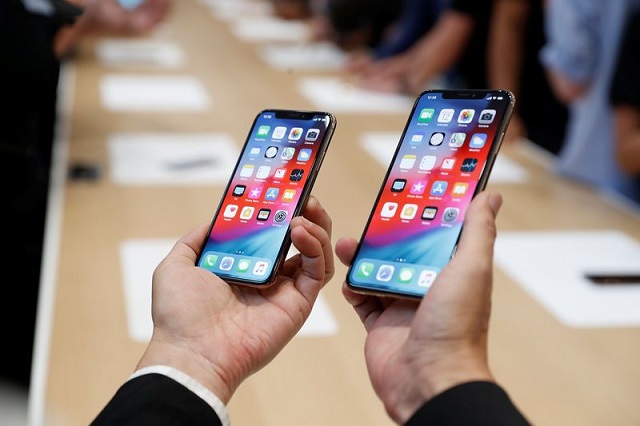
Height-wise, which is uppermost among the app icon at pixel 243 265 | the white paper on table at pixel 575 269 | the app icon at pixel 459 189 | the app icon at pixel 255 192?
the app icon at pixel 459 189

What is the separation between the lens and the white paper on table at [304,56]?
9.66ft

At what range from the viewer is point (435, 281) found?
723 millimetres

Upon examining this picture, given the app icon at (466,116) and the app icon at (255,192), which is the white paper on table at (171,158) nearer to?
the app icon at (255,192)

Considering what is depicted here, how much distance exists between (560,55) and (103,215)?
1.09 metres

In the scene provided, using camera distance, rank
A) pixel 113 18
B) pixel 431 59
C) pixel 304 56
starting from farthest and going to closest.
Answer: pixel 304 56, pixel 431 59, pixel 113 18

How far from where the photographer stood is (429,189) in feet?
2.69

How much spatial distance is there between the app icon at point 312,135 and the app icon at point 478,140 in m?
0.18

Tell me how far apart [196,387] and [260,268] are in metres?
Result: 0.14

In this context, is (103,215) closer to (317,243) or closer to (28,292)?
(28,292)

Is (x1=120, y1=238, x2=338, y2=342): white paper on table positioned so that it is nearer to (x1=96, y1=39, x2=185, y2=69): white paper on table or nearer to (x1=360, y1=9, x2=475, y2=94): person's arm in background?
(x1=360, y1=9, x2=475, y2=94): person's arm in background

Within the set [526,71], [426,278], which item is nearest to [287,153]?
[426,278]

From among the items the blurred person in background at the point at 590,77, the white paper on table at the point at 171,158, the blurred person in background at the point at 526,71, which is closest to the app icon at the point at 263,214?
the white paper on table at the point at 171,158

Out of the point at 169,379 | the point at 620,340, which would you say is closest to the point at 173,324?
the point at 169,379

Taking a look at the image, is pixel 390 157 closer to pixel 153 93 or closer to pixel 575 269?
pixel 575 269
